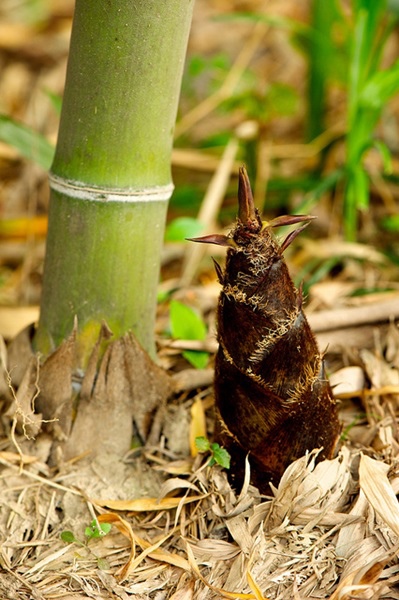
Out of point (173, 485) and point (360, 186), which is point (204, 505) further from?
point (360, 186)

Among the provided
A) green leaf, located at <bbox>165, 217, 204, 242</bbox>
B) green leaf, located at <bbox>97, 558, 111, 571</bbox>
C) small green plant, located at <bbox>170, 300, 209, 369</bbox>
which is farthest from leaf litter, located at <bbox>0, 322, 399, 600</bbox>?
green leaf, located at <bbox>165, 217, 204, 242</bbox>

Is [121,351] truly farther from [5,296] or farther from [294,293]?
[5,296]

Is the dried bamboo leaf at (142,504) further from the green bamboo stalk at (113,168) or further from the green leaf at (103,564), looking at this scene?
→ the green bamboo stalk at (113,168)

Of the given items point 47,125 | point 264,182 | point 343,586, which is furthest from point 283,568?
point 47,125

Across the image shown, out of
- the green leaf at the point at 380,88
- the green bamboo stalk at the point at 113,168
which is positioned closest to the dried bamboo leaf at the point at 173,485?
the green bamboo stalk at the point at 113,168

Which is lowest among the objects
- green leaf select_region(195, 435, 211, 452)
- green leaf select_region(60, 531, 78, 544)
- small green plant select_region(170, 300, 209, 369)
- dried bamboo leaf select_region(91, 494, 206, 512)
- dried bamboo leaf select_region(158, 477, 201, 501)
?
green leaf select_region(60, 531, 78, 544)

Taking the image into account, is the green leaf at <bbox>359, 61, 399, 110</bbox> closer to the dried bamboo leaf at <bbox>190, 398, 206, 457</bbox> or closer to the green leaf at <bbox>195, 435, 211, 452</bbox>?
the dried bamboo leaf at <bbox>190, 398, 206, 457</bbox>

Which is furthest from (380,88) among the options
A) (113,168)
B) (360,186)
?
(113,168)
